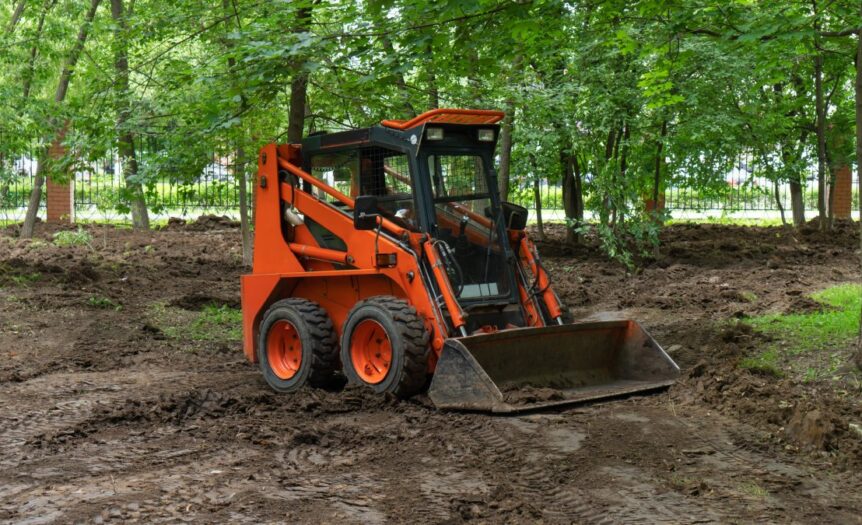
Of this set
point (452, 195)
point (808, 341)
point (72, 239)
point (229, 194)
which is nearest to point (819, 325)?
point (808, 341)

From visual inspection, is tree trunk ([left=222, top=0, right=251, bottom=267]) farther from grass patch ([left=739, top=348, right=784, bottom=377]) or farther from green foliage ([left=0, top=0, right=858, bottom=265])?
grass patch ([left=739, top=348, right=784, bottom=377])

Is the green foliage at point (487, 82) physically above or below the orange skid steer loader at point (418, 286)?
above

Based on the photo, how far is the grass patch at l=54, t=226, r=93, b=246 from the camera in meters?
19.3

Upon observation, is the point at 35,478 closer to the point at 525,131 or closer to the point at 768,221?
the point at 525,131

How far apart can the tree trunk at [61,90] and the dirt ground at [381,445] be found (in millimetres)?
4685

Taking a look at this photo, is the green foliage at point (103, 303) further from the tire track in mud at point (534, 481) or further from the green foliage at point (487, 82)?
the tire track in mud at point (534, 481)

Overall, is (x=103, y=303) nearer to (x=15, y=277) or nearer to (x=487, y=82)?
(x=15, y=277)

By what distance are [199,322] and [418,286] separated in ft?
16.5

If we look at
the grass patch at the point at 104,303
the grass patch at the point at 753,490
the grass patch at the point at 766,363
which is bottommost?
the grass patch at the point at 753,490

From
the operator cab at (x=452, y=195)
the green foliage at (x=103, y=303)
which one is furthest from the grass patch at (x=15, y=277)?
the operator cab at (x=452, y=195)

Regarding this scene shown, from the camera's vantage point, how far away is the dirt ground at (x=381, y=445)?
5508 mm

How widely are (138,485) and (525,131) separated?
10676 mm

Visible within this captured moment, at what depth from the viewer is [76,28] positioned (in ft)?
61.7

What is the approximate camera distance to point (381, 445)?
6.85 meters
